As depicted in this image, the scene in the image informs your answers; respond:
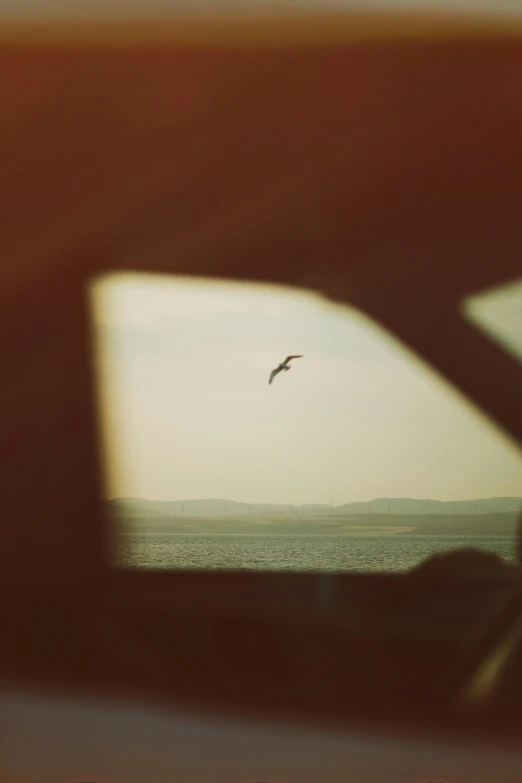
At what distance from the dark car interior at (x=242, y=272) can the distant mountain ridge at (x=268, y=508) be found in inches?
2.8

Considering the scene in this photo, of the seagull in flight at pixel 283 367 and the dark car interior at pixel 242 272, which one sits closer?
the dark car interior at pixel 242 272

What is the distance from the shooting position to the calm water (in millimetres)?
1445

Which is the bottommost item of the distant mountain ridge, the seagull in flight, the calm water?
the calm water

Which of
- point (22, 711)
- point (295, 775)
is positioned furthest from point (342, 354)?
point (22, 711)

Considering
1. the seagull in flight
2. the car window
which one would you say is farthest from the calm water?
the seagull in flight

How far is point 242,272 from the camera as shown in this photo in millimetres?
1543

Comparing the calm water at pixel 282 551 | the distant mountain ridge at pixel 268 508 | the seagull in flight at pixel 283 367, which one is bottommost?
the calm water at pixel 282 551

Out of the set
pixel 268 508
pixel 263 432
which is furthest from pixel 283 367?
pixel 268 508

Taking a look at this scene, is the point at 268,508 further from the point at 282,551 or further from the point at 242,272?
the point at 242,272

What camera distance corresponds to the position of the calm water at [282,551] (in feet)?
4.74

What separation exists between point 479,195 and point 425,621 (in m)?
0.84

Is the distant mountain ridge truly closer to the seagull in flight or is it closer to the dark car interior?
the dark car interior

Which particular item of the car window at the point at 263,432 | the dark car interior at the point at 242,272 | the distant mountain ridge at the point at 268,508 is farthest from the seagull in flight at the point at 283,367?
the distant mountain ridge at the point at 268,508

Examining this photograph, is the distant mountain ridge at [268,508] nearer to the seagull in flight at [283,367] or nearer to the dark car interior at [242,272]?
the dark car interior at [242,272]
